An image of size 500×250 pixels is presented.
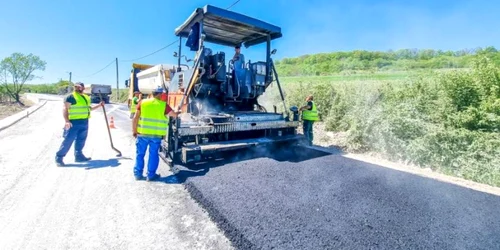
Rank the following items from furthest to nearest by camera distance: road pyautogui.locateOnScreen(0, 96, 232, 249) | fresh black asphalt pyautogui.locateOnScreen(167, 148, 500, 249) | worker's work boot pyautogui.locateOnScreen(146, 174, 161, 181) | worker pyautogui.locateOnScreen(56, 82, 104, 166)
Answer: worker pyautogui.locateOnScreen(56, 82, 104, 166)
worker's work boot pyautogui.locateOnScreen(146, 174, 161, 181)
road pyautogui.locateOnScreen(0, 96, 232, 249)
fresh black asphalt pyautogui.locateOnScreen(167, 148, 500, 249)

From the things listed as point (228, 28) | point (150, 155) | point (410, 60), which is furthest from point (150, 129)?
point (410, 60)

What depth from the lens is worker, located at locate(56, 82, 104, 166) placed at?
4.51m

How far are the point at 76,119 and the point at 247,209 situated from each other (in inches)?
148

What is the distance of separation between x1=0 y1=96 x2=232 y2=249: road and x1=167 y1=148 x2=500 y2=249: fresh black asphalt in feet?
0.96

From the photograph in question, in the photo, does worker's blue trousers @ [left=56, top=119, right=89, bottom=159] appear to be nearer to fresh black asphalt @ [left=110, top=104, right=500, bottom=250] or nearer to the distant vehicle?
fresh black asphalt @ [left=110, top=104, right=500, bottom=250]

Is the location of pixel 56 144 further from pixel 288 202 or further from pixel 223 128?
pixel 288 202

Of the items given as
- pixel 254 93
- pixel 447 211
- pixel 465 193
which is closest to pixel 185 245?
pixel 447 211

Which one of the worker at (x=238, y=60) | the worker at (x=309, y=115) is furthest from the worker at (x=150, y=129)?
the worker at (x=309, y=115)

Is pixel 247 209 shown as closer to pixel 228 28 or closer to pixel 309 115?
pixel 228 28

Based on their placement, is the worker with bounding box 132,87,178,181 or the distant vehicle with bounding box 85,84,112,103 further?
the distant vehicle with bounding box 85,84,112,103

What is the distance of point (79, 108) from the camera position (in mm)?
4676

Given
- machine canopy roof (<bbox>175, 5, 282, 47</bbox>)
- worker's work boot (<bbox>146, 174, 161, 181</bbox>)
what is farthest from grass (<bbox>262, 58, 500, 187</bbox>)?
worker's work boot (<bbox>146, 174, 161, 181</bbox>)

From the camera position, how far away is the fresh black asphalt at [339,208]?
84.4 inches

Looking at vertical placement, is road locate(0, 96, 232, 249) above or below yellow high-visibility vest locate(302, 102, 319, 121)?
below
